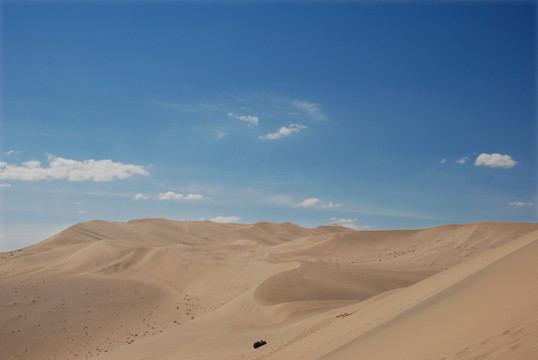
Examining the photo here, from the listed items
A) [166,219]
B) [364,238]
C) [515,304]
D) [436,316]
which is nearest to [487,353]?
[515,304]

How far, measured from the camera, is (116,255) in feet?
128

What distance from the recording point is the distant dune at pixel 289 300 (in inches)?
253

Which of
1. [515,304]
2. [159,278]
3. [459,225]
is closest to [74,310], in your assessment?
[159,278]

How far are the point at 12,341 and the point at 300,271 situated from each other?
594 inches

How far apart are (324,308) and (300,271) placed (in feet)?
24.5

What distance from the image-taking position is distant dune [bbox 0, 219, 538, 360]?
6430 mm

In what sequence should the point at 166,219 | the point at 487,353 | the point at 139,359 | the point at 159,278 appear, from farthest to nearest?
the point at 166,219
the point at 159,278
the point at 139,359
the point at 487,353

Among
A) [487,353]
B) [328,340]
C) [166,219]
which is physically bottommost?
[328,340]

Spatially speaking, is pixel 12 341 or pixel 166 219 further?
pixel 166 219

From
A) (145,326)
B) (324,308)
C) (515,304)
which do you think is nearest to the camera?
(515,304)

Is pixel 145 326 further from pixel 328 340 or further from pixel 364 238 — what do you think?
pixel 364 238

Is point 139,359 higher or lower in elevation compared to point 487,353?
lower

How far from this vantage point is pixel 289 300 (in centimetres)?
2081

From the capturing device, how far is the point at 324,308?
1798 centimetres
